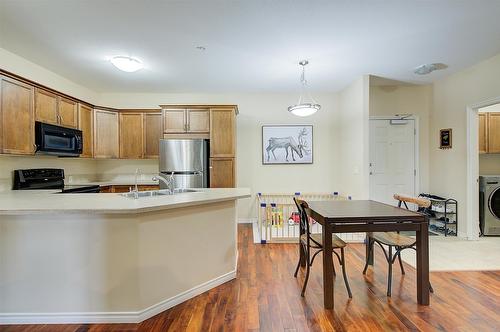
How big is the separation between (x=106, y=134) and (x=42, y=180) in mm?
1323

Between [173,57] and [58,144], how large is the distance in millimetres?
1976

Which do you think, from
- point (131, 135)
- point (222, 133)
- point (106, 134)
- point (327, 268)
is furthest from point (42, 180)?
point (327, 268)

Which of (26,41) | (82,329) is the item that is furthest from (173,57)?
(82,329)

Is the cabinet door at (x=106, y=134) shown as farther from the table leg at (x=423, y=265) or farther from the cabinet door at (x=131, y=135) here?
the table leg at (x=423, y=265)

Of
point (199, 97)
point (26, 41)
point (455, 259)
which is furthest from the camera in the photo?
point (199, 97)

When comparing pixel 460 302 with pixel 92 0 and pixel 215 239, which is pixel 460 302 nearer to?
pixel 215 239

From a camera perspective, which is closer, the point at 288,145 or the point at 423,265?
the point at 423,265

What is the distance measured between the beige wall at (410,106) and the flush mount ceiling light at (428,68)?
0.78 m

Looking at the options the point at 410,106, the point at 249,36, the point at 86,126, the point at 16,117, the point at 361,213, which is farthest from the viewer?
the point at 410,106

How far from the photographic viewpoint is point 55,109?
3.45m

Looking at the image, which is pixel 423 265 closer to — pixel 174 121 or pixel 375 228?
pixel 375 228

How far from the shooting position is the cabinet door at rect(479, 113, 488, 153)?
Result: 4.23 m

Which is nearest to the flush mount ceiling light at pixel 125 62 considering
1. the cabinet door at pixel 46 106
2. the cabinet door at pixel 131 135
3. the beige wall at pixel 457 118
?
the cabinet door at pixel 46 106

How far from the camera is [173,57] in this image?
10.8ft
